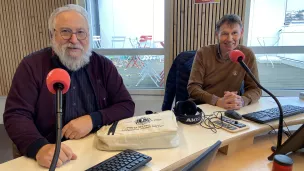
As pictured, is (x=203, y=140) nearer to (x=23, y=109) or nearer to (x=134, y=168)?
(x=134, y=168)

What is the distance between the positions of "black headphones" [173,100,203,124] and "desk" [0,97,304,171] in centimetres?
4

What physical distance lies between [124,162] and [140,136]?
14 cm

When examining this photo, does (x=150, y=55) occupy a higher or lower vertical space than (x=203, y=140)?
higher

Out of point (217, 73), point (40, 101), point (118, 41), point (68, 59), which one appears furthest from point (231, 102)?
point (118, 41)

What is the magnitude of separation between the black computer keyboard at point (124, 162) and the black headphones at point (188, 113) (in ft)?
1.44

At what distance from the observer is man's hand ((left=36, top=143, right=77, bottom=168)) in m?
0.92

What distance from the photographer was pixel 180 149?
1.05 m

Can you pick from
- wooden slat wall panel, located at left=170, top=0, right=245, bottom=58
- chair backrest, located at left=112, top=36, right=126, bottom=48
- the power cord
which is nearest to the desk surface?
the power cord

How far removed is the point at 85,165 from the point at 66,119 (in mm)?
513

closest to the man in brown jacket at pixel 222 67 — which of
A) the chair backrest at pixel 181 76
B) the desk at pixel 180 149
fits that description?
the chair backrest at pixel 181 76

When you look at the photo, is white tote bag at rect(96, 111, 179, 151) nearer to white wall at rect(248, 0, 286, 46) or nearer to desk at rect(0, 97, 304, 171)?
desk at rect(0, 97, 304, 171)

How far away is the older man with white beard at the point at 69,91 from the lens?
121cm

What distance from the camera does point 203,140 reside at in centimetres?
114

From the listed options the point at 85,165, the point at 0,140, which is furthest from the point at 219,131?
the point at 0,140
